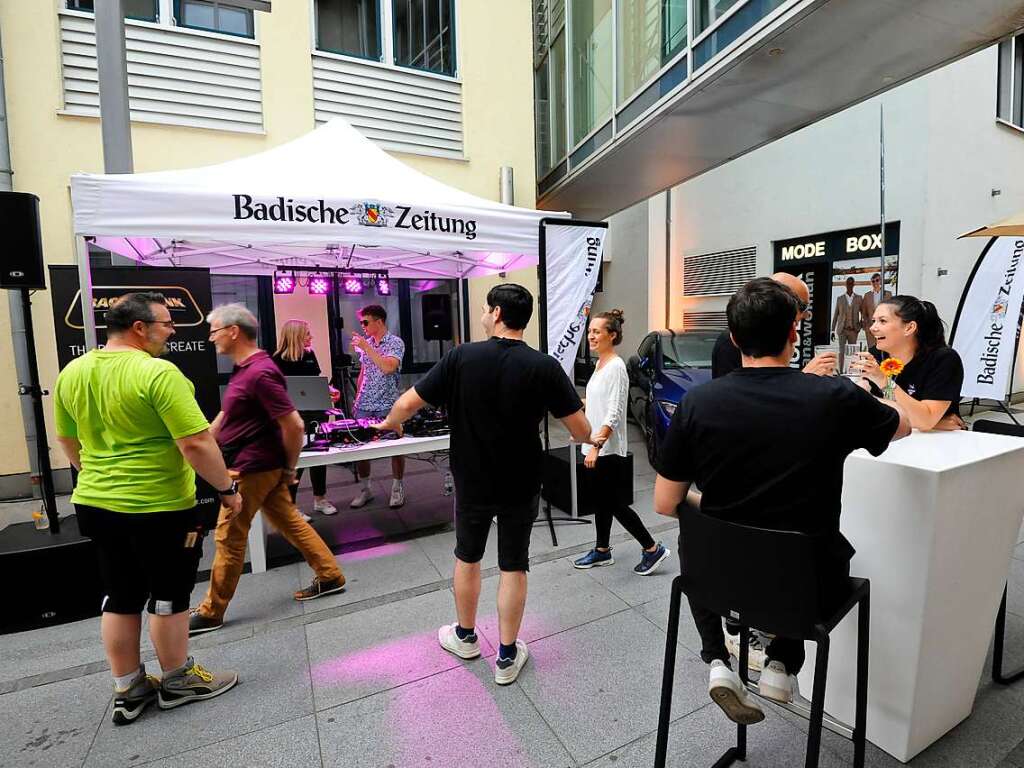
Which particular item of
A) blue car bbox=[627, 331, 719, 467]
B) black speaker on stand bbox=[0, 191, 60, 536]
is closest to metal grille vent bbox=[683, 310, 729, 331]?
blue car bbox=[627, 331, 719, 467]

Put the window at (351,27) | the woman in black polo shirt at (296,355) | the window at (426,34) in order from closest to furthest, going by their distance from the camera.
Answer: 1. the woman in black polo shirt at (296,355)
2. the window at (351,27)
3. the window at (426,34)

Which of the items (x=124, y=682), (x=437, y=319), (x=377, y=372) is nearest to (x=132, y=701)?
(x=124, y=682)

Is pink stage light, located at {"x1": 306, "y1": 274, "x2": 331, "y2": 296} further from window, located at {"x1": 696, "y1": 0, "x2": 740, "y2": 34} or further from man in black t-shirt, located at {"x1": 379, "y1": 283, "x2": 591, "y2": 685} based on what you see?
window, located at {"x1": 696, "y1": 0, "x2": 740, "y2": 34}

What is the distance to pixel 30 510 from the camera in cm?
489

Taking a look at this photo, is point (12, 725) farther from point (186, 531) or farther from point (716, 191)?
point (716, 191)

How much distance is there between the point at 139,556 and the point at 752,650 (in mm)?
2548

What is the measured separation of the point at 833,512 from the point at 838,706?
1016mm

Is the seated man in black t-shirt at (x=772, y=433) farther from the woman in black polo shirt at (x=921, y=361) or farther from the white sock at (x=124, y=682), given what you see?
the white sock at (x=124, y=682)

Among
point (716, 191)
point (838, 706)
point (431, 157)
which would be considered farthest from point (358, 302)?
point (716, 191)

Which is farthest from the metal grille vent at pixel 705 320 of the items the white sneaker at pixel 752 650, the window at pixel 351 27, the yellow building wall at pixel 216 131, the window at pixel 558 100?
the white sneaker at pixel 752 650

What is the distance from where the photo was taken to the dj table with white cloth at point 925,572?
1.76 m

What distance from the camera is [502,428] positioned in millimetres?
2293

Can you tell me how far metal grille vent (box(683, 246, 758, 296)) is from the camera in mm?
10508

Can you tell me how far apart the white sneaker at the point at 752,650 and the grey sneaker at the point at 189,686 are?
7.21ft
